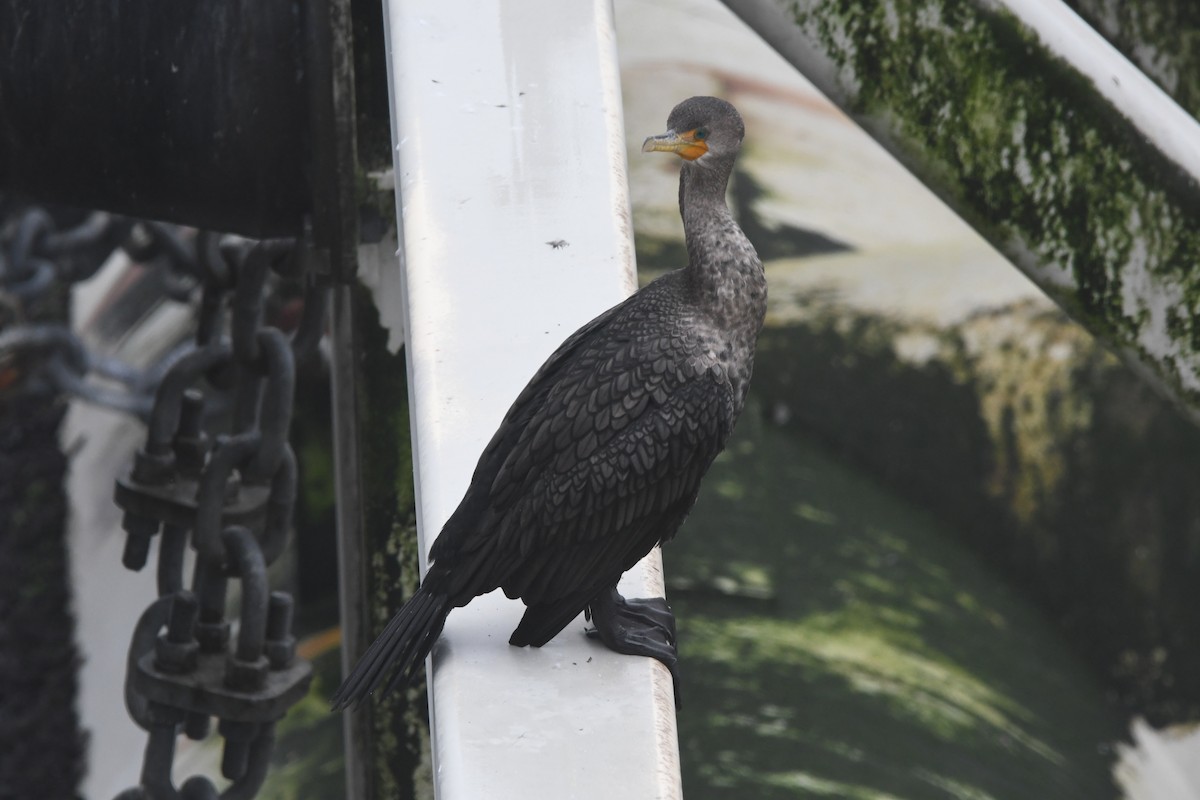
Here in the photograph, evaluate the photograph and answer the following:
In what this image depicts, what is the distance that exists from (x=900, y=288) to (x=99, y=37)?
8.01 feet

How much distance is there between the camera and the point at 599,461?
204cm

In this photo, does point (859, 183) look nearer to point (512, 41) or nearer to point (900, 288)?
point (900, 288)

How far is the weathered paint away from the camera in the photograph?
2.49m

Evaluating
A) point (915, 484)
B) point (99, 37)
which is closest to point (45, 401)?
point (915, 484)

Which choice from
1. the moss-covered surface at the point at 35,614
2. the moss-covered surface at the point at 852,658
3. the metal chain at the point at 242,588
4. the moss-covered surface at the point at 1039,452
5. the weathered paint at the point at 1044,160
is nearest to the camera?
the weathered paint at the point at 1044,160

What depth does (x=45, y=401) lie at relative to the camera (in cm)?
713

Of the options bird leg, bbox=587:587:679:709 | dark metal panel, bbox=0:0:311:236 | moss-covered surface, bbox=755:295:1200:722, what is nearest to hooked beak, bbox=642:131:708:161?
bird leg, bbox=587:587:679:709

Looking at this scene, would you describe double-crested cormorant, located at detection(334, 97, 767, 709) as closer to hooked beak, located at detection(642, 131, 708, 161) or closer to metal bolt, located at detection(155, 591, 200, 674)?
hooked beak, located at detection(642, 131, 708, 161)

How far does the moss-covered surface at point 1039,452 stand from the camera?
159 inches

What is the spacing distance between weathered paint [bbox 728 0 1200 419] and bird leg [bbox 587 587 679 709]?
79cm

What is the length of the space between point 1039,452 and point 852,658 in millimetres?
819

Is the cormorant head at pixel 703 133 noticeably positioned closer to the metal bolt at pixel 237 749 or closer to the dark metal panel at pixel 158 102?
the dark metal panel at pixel 158 102

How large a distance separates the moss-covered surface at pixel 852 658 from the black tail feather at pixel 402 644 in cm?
133

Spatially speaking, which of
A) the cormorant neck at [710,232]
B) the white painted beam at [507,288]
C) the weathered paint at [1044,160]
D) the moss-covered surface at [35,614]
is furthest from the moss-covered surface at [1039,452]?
the moss-covered surface at [35,614]
